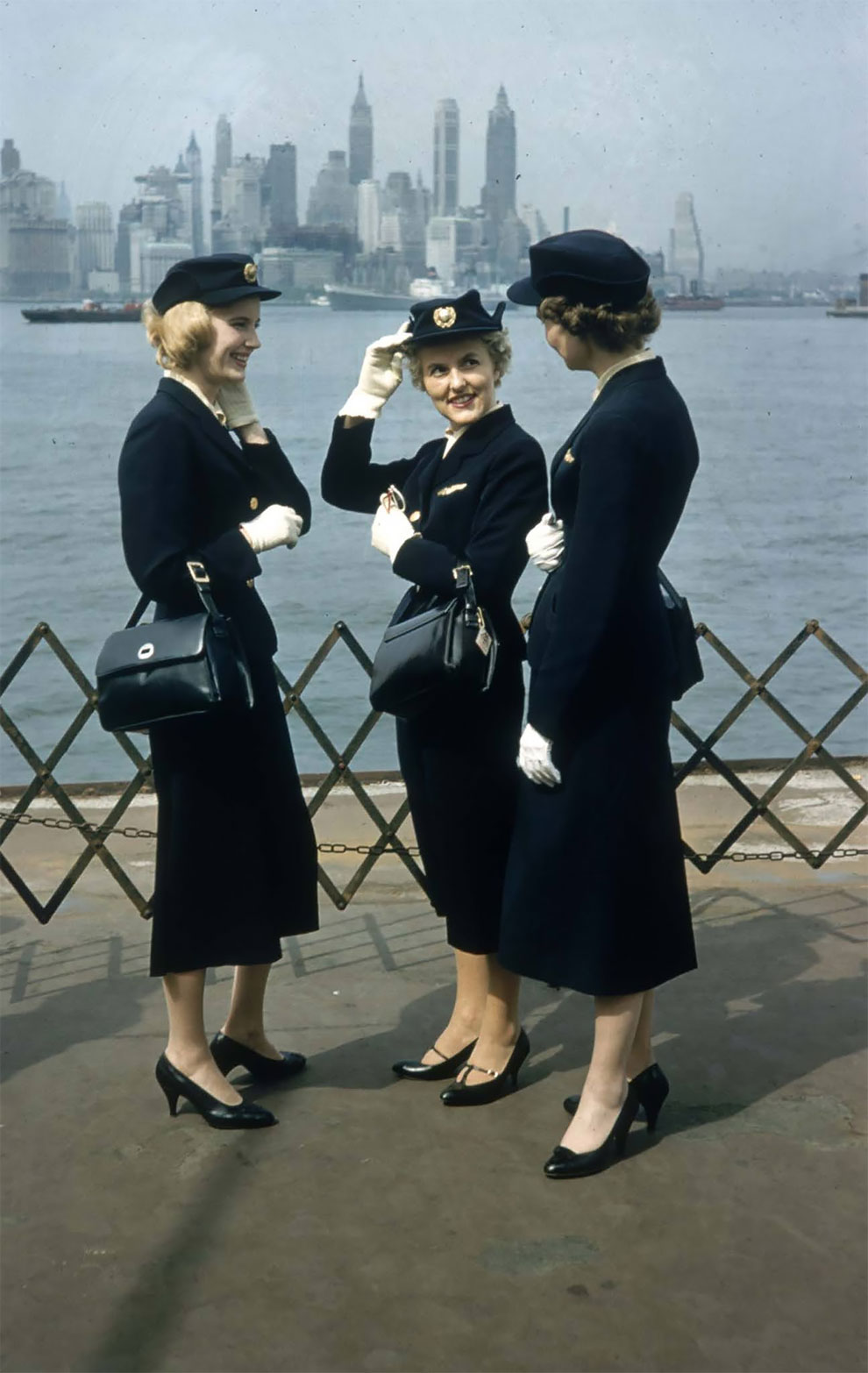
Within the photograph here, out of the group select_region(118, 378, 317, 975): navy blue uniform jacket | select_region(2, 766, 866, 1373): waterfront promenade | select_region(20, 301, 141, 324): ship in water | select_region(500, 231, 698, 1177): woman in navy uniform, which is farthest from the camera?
select_region(20, 301, 141, 324): ship in water

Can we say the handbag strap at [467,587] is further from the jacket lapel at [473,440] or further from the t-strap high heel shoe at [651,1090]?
the t-strap high heel shoe at [651,1090]

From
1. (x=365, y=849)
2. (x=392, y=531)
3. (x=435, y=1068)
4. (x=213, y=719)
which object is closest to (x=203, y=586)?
(x=213, y=719)

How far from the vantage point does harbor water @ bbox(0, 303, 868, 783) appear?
699 inches

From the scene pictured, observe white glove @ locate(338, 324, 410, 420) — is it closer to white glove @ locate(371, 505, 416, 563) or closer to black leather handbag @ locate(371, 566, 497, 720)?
white glove @ locate(371, 505, 416, 563)

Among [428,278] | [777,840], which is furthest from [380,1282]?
[428,278]

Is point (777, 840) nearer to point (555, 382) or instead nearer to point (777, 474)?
point (777, 474)

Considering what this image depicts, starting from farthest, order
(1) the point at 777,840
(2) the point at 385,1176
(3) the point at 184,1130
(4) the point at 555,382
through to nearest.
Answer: (4) the point at 555,382 < (1) the point at 777,840 < (3) the point at 184,1130 < (2) the point at 385,1176

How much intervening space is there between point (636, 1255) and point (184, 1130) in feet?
3.84

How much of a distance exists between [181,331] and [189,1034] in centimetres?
167

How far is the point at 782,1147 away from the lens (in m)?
3.81

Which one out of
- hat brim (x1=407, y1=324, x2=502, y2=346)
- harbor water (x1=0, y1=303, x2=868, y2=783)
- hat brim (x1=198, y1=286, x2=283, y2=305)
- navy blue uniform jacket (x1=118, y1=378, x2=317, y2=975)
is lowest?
harbor water (x1=0, y1=303, x2=868, y2=783)

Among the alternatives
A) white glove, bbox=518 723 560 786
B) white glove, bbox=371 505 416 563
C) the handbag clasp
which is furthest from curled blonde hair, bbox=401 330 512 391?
white glove, bbox=518 723 560 786

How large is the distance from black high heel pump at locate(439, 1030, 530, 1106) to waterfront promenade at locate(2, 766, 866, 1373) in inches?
1.3

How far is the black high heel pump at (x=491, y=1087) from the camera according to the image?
4.08 m
